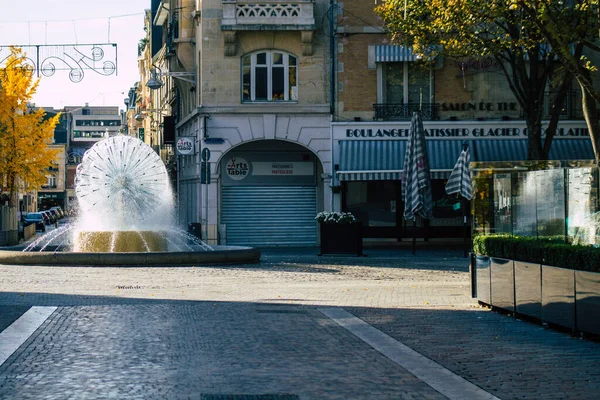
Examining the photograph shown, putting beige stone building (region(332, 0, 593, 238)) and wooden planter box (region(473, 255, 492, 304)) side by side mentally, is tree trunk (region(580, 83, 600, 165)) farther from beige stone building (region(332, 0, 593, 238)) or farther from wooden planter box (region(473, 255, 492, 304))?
beige stone building (region(332, 0, 593, 238))

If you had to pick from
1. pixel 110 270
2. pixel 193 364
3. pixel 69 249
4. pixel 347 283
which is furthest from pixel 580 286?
pixel 69 249

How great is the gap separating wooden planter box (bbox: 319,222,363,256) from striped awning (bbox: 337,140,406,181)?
5.64 m

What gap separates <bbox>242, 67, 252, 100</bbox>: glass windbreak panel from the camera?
3691 centimetres

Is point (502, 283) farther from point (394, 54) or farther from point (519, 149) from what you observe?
point (519, 149)

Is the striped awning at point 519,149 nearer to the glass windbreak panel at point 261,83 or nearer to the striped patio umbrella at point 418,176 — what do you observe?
the striped patio umbrella at point 418,176

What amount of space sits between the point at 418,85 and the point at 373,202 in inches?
171

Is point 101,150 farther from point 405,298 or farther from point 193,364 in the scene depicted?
point 193,364

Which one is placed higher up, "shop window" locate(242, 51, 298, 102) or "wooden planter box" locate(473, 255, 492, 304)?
"shop window" locate(242, 51, 298, 102)

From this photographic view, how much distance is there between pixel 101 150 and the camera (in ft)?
93.1

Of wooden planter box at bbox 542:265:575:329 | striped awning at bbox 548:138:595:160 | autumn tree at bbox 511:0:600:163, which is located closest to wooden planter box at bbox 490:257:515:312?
wooden planter box at bbox 542:265:575:329

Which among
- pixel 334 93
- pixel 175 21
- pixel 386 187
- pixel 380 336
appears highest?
pixel 175 21

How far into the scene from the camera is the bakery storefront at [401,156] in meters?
35.9

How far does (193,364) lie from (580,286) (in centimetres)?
451

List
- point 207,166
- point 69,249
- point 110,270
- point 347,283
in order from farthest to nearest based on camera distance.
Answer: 1. point 207,166
2. point 69,249
3. point 110,270
4. point 347,283
